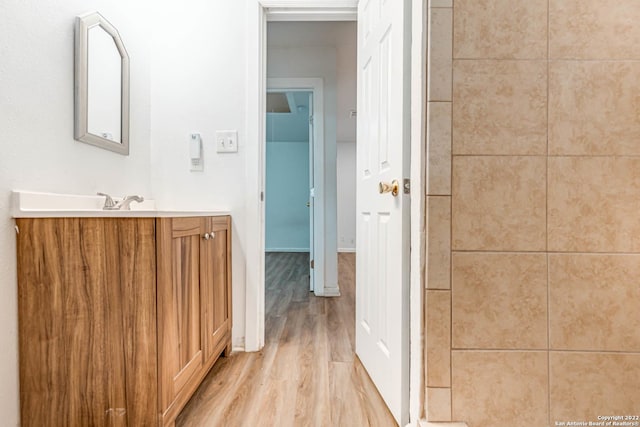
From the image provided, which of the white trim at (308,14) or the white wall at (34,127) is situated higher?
the white trim at (308,14)

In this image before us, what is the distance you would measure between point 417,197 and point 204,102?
1.37 m

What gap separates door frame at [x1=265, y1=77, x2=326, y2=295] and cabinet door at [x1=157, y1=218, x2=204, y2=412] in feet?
6.10

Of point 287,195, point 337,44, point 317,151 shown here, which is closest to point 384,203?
point 317,151

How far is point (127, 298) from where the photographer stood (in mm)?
1004

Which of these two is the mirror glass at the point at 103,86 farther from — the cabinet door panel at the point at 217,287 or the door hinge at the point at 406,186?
the door hinge at the point at 406,186

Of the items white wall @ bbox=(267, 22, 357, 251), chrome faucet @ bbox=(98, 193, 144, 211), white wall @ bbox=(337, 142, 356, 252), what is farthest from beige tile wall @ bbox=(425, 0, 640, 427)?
white wall @ bbox=(337, 142, 356, 252)

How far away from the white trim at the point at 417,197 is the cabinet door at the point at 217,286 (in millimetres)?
855

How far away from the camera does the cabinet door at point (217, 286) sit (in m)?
1.47

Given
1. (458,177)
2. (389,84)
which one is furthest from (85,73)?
(458,177)

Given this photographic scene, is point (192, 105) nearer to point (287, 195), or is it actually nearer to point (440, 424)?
point (440, 424)

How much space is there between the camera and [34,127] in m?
1.13

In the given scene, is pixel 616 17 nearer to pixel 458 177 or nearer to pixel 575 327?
pixel 458 177

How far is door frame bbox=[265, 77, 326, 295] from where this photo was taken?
3129 mm

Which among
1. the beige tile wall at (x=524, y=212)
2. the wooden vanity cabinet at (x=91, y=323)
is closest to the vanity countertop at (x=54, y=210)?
the wooden vanity cabinet at (x=91, y=323)
